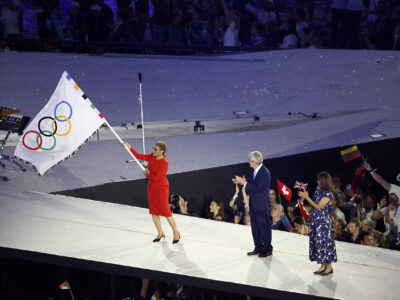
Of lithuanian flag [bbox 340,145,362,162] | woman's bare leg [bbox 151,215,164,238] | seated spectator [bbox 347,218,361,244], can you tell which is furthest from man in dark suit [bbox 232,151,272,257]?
lithuanian flag [bbox 340,145,362,162]

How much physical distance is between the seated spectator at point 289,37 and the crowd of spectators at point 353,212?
5.89 meters

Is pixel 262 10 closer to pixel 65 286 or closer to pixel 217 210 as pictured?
pixel 217 210

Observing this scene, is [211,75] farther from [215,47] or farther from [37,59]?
[37,59]

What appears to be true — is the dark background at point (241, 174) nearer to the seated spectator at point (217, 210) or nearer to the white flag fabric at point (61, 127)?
the seated spectator at point (217, 210)

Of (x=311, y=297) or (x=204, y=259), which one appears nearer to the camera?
(x=311, y=297)

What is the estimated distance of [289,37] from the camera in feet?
47.4

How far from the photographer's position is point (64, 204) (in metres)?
8.02

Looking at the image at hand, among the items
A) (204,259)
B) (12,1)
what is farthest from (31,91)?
(204,259)

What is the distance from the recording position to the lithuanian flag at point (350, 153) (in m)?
9.23

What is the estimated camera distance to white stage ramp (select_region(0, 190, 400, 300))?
5828 millimetres

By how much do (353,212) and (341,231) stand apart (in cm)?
69

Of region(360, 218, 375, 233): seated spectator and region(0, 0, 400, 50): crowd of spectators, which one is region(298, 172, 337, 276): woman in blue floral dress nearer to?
region(360, 218, 375, 233): seated spectator

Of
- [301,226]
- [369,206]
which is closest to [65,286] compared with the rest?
[301,226]

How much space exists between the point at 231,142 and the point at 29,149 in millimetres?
4207
